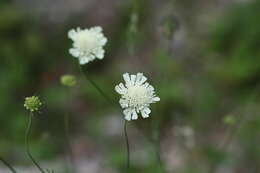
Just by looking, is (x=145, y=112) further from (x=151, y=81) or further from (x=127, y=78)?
(x=151, y=81)

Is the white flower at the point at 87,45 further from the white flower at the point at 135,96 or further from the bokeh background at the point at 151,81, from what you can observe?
the bokeh background at the point at 151,81

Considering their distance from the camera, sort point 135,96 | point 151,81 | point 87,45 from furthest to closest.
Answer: point 151,81 < point 87,45 < point 135,96

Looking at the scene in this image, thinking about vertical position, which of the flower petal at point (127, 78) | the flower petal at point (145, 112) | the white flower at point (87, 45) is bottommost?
the flower petal at point (145, 112)

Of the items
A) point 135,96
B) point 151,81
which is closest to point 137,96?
point 135,96

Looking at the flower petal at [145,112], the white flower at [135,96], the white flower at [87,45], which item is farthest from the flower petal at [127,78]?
the white flower at [87,45]

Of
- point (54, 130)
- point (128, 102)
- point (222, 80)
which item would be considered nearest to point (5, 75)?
point (54, 130)
